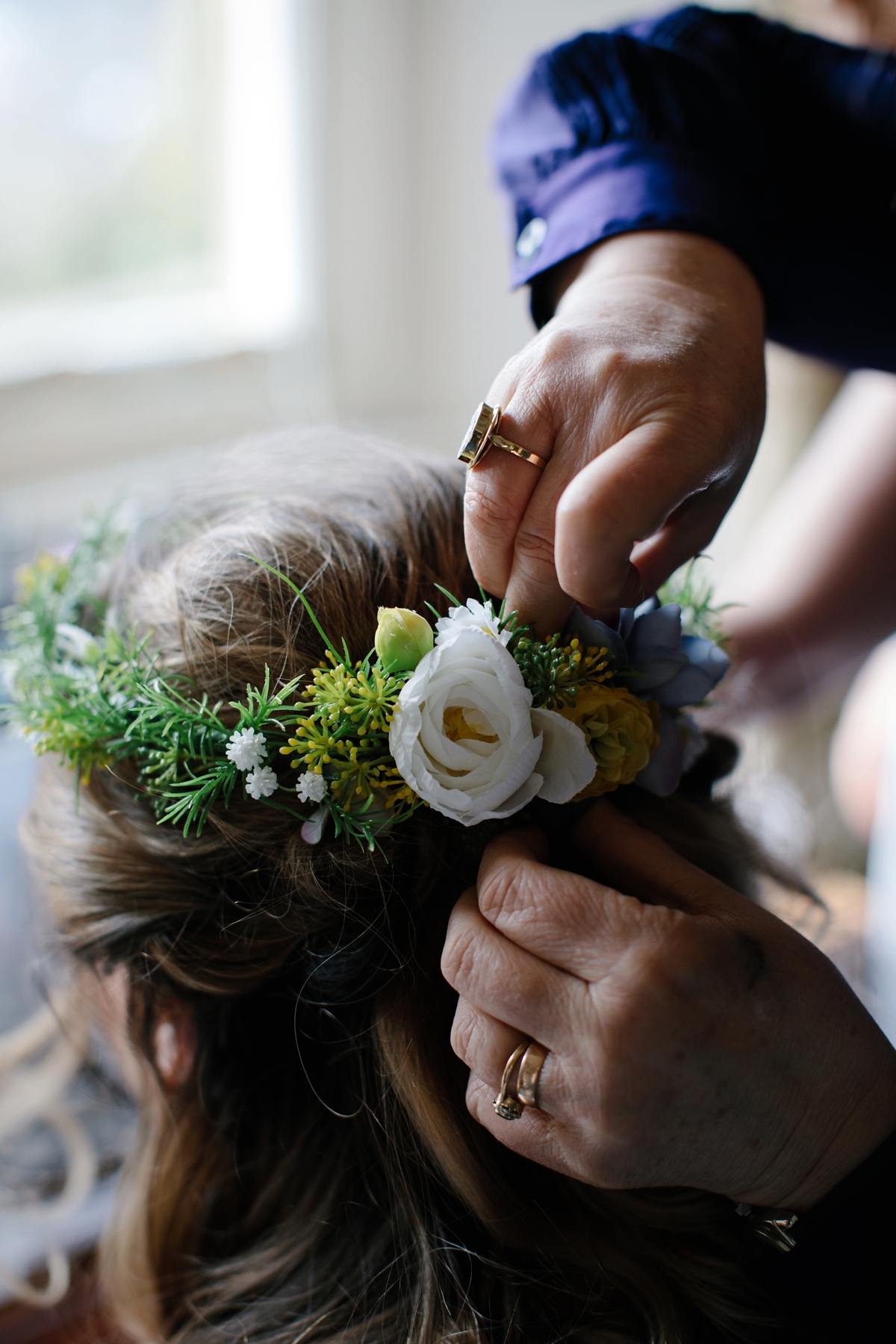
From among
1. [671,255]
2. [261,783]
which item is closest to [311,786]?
[261,783]

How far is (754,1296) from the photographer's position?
683 mm

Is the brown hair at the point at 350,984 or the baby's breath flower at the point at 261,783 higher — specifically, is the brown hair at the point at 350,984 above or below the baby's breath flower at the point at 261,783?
below

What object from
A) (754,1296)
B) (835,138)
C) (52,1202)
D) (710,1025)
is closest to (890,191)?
(835,138)

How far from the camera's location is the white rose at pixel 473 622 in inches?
22.2

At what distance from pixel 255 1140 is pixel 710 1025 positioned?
0.49 meters

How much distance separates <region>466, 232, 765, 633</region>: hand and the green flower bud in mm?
78

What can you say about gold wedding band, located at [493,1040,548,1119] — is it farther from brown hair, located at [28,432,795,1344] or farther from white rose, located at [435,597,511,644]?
white rose, located at [435,597,511,644]

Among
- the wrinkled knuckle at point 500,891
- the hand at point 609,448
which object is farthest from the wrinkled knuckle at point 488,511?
the wrinkled knuckle at point 500,891

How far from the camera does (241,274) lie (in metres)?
2.80

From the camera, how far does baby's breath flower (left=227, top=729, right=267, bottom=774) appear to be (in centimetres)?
58

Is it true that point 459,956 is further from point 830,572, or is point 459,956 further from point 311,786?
point 830,572

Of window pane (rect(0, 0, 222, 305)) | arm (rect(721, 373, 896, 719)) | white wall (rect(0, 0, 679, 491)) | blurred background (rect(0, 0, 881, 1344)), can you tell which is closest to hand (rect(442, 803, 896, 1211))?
arm (rect(721, 373, 896, 719))

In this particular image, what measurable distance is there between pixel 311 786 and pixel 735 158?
0.75m

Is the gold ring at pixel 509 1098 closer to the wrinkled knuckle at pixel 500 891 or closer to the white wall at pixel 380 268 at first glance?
the wrinkled knuckle at pixel 500 891
